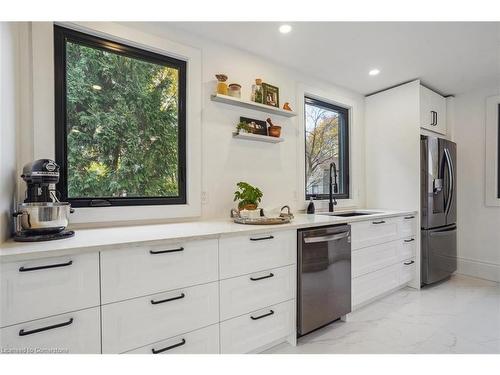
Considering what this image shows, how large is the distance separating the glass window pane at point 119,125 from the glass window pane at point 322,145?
159 centimetres

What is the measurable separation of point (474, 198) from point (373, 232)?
6.50 ft

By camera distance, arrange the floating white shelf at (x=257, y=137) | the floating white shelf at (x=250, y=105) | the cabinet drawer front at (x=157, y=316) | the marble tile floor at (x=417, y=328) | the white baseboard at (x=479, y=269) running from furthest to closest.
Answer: the white baseboard at (x=479, y=269), the floating white shelf at (x=257, y=137), the floating white shelf at (x=250, y=105), the marble tile floor at (x=417, y=328), the cabinet drawer front at (x=157, y=316)

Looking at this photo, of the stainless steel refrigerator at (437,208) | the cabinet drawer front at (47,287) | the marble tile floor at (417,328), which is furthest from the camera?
the stainless steel refrigerator at (437,208)

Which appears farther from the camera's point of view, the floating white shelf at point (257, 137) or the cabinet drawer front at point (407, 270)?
the cabinet drawer front at point (407, 270)

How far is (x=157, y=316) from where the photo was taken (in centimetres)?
130

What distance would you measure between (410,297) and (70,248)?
3.07 metres

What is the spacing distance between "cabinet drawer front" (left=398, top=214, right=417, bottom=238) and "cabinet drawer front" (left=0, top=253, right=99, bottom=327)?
2844mm

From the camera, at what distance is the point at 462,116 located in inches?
136

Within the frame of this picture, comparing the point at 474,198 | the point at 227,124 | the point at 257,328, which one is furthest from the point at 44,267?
the point at 474,198

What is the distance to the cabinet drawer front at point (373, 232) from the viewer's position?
7.55 feet

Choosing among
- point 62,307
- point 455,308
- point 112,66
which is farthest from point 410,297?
point 112,66

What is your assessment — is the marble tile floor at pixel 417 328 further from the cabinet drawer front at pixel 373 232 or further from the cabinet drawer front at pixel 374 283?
the cabinet drawer front at pixel 373 232

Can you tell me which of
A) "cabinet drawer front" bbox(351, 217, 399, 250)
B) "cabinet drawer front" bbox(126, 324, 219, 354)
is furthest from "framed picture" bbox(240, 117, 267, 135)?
"cabinet drawer front" bbox(126, 324, 219, 354)

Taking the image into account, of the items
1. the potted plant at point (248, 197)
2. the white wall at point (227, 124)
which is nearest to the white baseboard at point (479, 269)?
the white wall at point (227, 124)
